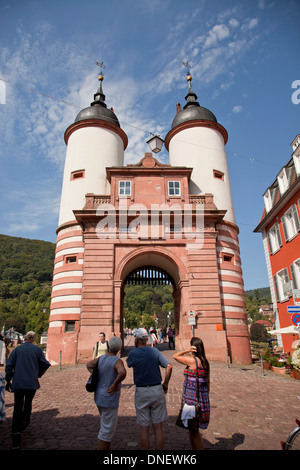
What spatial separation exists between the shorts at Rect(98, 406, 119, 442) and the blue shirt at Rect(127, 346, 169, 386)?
0.56m

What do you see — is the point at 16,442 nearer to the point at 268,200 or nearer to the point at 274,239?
the point at 274,239

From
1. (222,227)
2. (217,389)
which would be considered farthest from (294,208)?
(217,389)

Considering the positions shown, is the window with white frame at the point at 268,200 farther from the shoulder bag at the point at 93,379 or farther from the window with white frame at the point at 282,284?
the shoulder bag at the point at 93,379

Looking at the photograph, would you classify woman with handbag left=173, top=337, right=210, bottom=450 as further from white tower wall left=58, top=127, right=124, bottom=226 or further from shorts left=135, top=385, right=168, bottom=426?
white tower wall left=58, top=127, right=124, bottom=226

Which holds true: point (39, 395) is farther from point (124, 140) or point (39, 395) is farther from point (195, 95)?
point (195, 95)

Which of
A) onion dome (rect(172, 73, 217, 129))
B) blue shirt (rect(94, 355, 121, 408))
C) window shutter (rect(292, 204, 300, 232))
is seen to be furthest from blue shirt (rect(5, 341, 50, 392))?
onion dome (rect(172, 73, 217, 129))

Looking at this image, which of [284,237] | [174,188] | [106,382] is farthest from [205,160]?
[106,382]

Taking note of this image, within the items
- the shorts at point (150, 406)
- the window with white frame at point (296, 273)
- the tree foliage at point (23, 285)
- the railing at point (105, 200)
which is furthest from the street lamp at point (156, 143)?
the tree foliage at point (23, 285)

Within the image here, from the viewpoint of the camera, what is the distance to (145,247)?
814 inches

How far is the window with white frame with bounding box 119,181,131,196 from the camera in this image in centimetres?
2234

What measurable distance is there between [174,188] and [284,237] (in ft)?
29.0

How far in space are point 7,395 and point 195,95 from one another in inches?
1164

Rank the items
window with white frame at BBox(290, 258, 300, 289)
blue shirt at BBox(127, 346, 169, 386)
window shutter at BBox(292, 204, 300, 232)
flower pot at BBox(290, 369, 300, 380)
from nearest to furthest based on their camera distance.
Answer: blue shirt at BBox(127, 346, 169, 386), flower pot at BBox(290, 369, 300, 380), window shutter at BBox(292, 204, 300, 232), window with white frame at BBox(290, 258, 300, 289)

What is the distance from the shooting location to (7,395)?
33.1ft
